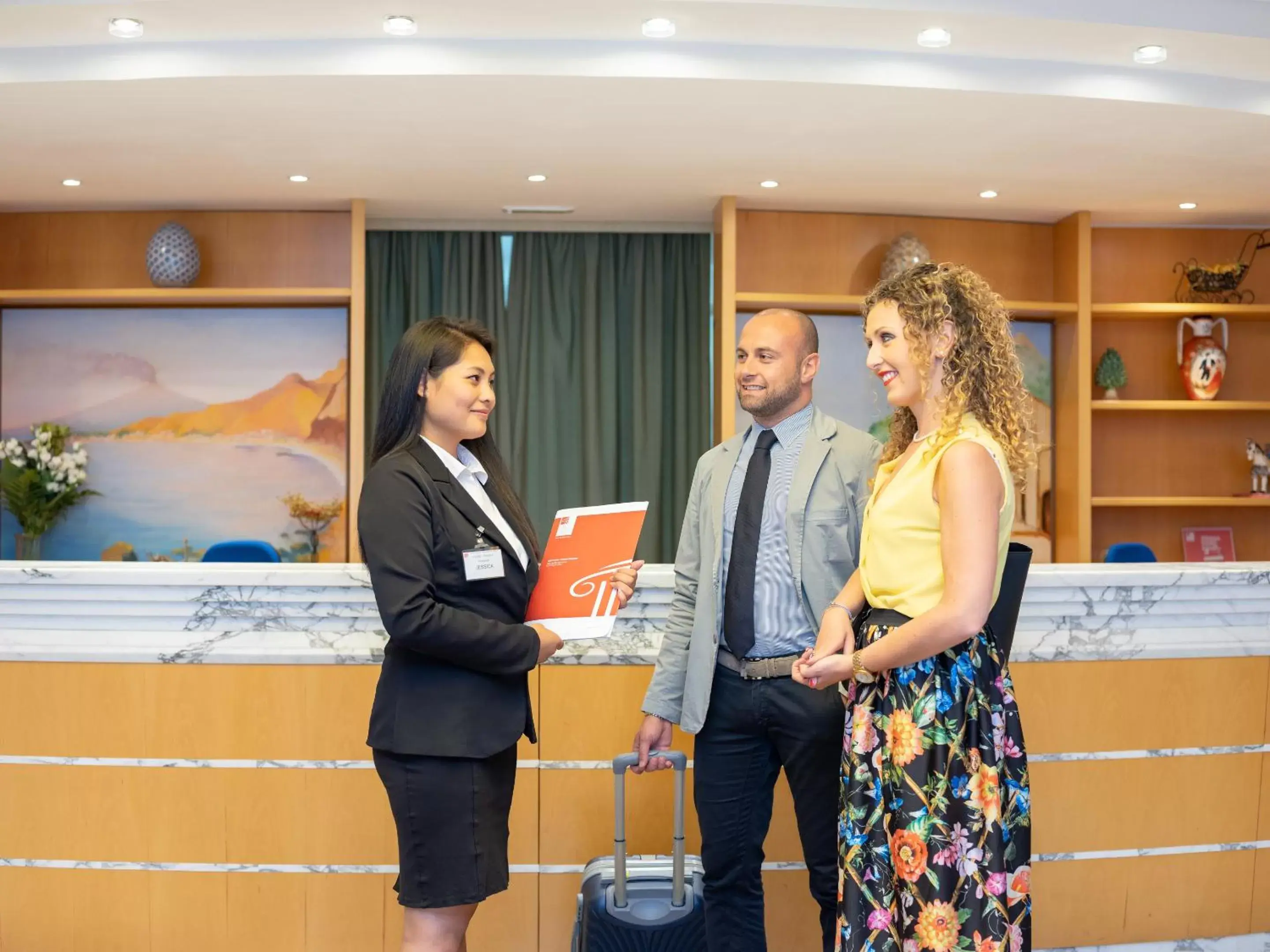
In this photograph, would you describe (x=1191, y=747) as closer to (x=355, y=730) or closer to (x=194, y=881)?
(x=355, y=730)

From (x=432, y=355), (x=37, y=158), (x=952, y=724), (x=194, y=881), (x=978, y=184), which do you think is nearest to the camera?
(x=952, y=724)

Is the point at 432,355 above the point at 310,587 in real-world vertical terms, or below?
above

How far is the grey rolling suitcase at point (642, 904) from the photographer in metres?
2.11

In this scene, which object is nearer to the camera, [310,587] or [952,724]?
[952,724]

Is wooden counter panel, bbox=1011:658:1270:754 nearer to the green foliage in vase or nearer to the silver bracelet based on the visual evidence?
the silver bracelet

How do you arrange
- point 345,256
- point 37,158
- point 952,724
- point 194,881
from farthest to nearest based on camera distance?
point 345,256 < point 37,158 < point 194,881 < point 952,724

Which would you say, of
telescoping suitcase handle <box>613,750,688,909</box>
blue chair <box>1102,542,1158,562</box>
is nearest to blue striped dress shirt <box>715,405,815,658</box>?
telescoping suitcase handle <box>613,750,688,909</box>

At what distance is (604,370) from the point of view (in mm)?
5820

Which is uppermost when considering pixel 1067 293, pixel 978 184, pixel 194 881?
pixel 978 184

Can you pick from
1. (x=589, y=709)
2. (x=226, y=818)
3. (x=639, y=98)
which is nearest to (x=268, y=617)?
(x=226, y=818)

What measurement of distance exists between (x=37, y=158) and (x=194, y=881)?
325cm

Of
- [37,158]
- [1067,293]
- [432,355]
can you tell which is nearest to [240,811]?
[432,355]

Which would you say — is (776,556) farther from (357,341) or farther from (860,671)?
(357,341)

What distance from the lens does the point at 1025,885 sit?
1.63 meters
